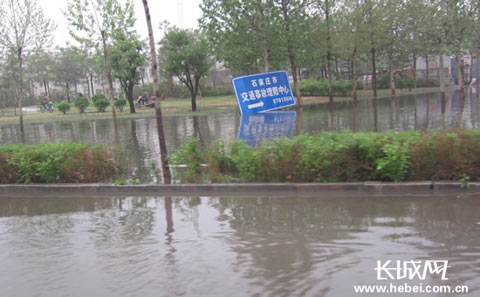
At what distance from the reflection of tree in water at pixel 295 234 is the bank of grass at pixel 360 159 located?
689 millimetres

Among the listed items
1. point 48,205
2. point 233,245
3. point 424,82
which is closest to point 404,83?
point 424,82

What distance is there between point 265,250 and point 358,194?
2.49 meters

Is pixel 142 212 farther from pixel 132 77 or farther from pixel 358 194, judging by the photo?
pixel 132 77

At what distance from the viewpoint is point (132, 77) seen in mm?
31500

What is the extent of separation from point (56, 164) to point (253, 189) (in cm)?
366

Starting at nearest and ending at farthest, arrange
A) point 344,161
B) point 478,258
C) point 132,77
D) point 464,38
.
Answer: point 478,258 → point 344,161 → point 464,38 → point 132,77

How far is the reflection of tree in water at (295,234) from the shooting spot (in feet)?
13.4

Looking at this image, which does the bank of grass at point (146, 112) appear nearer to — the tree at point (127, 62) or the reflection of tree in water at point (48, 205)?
the tree at point (127, 62)

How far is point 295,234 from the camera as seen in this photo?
514 centimetres

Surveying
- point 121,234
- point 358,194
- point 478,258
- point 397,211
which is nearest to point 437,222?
point 397,211

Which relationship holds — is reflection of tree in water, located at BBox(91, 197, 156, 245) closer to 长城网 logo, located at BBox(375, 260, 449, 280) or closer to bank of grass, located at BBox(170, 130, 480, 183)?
bank of grass, located at BBox(170, 130, 480, 183)

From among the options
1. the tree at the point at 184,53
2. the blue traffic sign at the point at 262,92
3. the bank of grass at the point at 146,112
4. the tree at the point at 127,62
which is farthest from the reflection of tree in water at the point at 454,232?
the tree at the point at 184,53

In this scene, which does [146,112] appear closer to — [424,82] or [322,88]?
[322,88]

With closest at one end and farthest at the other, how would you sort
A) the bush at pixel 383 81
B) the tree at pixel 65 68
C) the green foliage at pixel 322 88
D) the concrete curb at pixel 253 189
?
the concrete curb at pixel 253 189 < the green foliage at pixel 322 88 < the bush at pixel 383 81 < the tree at pixel 65 68
